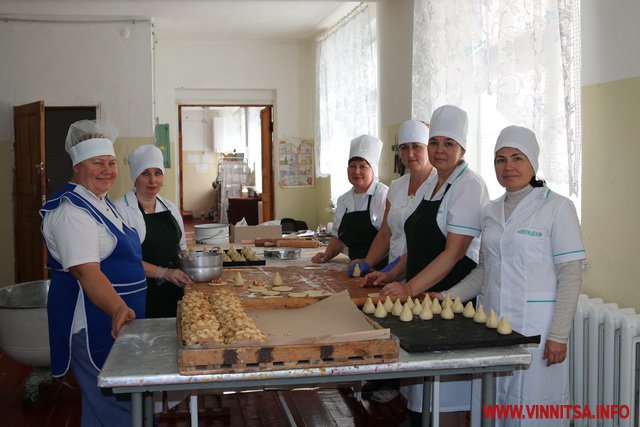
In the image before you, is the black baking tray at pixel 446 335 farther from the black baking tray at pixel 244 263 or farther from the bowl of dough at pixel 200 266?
the black baking tray at pixel 244 263

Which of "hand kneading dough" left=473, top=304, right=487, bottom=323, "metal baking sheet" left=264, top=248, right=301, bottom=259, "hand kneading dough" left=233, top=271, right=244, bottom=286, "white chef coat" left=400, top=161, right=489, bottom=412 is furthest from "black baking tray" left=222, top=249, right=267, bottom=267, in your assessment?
"hand kneading dough" left=473, top=304, right=487, bottom=323

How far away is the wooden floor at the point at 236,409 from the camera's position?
4.22 metres

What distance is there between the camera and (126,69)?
8.36 m

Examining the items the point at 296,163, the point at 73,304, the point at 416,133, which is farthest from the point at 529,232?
the point at 296,163

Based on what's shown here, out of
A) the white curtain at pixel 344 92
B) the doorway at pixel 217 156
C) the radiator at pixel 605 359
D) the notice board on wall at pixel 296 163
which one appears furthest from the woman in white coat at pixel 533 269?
the doorway at pixel 217 156

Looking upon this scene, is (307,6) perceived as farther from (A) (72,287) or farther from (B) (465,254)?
(A) (72,287)

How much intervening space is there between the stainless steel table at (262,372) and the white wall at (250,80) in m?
7.74

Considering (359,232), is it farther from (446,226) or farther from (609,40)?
(609,40)

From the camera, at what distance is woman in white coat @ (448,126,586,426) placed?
8.70 feet

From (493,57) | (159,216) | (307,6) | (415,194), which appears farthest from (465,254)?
(307,6)

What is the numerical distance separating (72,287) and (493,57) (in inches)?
108

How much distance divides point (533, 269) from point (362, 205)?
1853mm

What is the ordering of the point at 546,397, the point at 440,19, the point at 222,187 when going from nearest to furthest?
the point at 546,397, the point at 440,19, the point at 222,187

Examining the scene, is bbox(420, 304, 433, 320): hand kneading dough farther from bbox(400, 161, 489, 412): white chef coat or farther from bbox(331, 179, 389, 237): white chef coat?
bbox(331, 179, 389, 237): white chef coat
